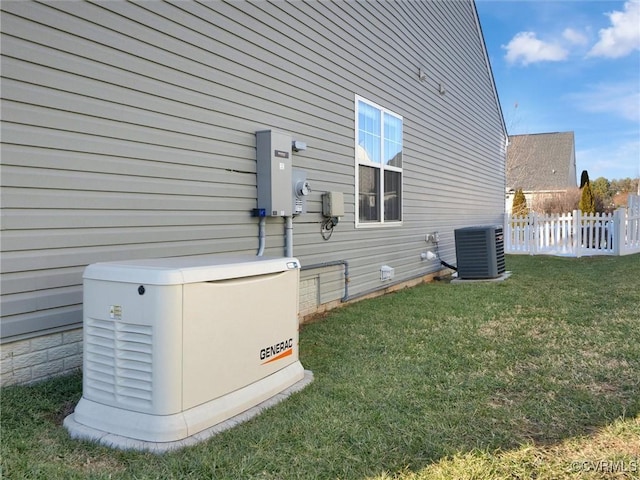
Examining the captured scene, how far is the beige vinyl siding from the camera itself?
2.51 meters

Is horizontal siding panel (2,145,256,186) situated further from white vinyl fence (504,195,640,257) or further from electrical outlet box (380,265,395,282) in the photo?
white vinyl fence (504,195,640,257)

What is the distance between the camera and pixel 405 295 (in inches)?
252

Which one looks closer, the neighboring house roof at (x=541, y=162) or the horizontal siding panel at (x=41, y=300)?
the horizontal siding panel at (x=41, y=300)

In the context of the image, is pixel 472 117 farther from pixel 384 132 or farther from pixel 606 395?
pixel 606 395

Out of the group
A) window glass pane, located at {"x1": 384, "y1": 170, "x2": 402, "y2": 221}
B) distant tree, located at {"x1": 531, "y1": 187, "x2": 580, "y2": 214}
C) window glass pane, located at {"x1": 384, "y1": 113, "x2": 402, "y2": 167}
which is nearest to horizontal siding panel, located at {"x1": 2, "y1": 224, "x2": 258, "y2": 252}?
window glass pane, located at {"x1": 384, "y1": 170, "x2": 402, "y2": 221}

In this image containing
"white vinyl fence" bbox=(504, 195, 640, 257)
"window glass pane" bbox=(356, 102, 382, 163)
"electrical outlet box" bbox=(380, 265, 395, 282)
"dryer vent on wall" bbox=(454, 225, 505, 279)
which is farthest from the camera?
"white vinyl fence" bbox=(504, 195, 640, 257)

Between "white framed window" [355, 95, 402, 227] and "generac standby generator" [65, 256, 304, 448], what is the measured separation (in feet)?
12.1

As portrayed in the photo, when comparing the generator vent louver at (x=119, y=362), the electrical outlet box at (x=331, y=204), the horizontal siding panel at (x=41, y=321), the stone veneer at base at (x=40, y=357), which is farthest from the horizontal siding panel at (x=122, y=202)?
the electrical outlet box at (x=331, y=204)

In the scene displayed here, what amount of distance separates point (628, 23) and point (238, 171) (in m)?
14.8

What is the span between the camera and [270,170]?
413cm

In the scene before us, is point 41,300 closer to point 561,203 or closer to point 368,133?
point 368,133

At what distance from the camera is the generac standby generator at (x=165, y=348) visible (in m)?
2.10

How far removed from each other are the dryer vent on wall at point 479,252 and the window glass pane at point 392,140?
187 centimetres

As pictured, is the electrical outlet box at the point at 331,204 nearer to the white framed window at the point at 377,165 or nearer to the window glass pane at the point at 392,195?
the white framed window at the point at 377,165
